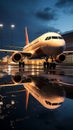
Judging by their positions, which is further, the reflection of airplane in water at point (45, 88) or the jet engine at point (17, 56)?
the jet engine at point (17, 56)

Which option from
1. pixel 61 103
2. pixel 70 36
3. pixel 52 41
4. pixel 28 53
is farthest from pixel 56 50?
pixel 70 36

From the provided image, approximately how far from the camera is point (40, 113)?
4.64m

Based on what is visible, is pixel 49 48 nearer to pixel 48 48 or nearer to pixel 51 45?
pixel 48 48

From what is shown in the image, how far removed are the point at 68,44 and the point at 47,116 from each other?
64.1m

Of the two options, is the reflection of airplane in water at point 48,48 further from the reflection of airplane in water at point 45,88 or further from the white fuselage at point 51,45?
the reflection of airplane in water at point 45,88

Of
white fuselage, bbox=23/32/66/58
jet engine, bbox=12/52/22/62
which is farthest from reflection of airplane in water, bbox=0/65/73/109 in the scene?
jet engine, bbox=12/52/22/62

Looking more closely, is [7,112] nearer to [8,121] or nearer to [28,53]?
[8,121]

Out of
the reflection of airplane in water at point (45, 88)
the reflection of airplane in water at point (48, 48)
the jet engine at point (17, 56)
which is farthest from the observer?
the jet engine at point (17, 56)

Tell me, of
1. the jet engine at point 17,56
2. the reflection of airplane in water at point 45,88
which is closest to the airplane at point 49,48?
the jet engine at point 17,56

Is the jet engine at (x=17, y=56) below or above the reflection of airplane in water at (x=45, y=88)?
above

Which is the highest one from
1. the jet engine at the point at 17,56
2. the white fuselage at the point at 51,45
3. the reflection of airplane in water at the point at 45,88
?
the white fuselage at the point at 51,45

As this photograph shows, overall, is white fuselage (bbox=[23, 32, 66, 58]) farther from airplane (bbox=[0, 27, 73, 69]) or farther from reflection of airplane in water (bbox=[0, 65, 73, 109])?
reflection of airplane in water (bbox=[0, 65, 73, 109])

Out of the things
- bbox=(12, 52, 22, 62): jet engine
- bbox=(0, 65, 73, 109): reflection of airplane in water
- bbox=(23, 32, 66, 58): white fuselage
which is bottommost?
bbox=(0, 65, 73, 109): reflection of airplane in water

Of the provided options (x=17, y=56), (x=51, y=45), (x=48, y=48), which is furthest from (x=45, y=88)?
(x=17, y=56)
